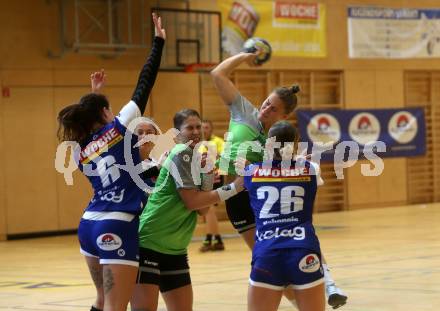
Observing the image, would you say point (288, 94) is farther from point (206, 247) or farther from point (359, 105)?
point (359, 105)

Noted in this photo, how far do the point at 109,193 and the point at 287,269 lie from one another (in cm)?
127

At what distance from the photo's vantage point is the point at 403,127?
902 inches

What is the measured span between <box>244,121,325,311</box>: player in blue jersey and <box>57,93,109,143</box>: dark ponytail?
1.10m

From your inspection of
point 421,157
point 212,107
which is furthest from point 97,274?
point 421,157

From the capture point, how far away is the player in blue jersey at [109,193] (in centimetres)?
568

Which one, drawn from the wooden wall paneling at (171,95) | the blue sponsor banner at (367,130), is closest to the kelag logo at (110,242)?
the wooden wall paneling at (171,95)

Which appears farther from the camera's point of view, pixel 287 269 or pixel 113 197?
pixel 113 197

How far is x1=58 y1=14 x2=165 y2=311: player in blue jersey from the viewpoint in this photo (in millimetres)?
5684

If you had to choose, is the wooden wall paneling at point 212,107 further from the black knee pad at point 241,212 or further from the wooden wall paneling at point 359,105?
the black knee pad at point 241,212

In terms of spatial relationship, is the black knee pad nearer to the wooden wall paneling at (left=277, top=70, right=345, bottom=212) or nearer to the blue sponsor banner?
the blue sponsor banner

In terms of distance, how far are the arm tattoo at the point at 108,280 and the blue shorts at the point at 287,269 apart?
3.05ft

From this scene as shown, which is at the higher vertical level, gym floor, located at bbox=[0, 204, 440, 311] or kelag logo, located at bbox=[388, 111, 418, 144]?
kelag logo, located at bbox=[388, 111, 418, 144]

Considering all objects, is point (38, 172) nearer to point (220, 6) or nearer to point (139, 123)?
point (220, 6)

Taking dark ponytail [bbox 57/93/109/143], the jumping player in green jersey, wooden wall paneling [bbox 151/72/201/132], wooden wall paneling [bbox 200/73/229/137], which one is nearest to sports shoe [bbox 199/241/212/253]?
wooden wall paneling [bbox 151/72/201/132]
